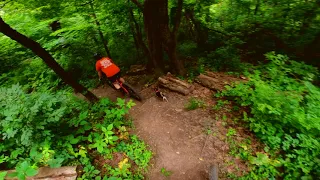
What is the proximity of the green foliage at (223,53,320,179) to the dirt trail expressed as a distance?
761mm

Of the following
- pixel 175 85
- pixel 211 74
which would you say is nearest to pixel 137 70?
pixel 175 85

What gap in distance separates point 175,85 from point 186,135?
93.1 inches

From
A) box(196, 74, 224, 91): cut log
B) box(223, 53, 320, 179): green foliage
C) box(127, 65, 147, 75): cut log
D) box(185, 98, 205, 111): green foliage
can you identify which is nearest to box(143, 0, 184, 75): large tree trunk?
box(196, 74, 224, 91): cut log

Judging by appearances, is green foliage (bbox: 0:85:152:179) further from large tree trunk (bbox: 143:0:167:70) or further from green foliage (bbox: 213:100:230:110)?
large tree trunk (bbox: 143:0:167:70)

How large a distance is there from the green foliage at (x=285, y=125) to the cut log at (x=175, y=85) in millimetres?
A: 1801

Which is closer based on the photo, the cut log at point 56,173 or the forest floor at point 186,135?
the cut log at point 56,173

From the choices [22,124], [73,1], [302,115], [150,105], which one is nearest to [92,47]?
[73,1]

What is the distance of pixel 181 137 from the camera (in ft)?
19.8

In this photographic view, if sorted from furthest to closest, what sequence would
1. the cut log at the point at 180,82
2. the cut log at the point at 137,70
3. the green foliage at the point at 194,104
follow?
the cut log at the point at 137,70
the cut log at the point at 180,82
the green foliage at the point at 194,104

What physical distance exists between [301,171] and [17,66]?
40.8 feet

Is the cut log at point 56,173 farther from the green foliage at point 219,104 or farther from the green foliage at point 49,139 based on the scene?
the green foliage at point 219,104

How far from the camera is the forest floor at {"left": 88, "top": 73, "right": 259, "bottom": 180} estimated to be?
521 cm

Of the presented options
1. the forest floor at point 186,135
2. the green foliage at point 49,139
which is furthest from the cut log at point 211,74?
the green foliage at point 49,139

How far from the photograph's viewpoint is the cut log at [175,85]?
7.65m
